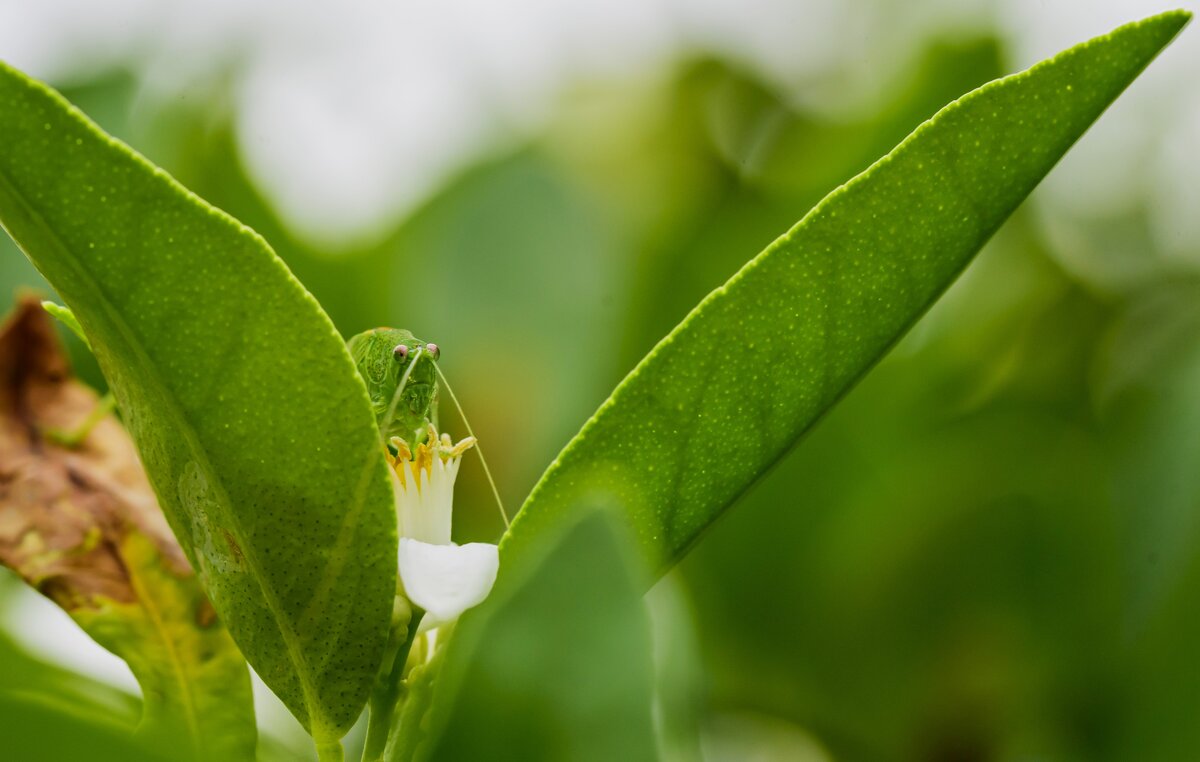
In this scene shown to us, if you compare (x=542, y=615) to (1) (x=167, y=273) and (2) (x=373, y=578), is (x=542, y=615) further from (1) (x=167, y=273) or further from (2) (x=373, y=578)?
(1) (x=167, y=273)

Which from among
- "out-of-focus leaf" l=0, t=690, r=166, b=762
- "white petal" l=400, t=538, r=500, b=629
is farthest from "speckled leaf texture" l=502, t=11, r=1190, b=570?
"out-of-focus leaf" l=0, t=690, r=166, b=762

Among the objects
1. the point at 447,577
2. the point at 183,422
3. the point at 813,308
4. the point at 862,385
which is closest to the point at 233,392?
the point at 183,422

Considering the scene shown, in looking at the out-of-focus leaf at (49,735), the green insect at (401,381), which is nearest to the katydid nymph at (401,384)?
the green insect at (401,381)

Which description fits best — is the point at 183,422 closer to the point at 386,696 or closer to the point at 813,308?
the point at 386,696

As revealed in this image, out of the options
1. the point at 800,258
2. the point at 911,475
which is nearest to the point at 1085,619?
the point at 911,475

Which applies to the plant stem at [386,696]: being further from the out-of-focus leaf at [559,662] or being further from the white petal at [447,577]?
the out-of-focus leaf at [559,662]

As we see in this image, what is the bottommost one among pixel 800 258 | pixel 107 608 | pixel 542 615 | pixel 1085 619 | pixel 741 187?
pixel 542 615

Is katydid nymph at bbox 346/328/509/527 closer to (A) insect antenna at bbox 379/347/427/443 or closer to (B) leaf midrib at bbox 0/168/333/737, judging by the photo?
(A) insect antenna at bbox 379/347/427/443
